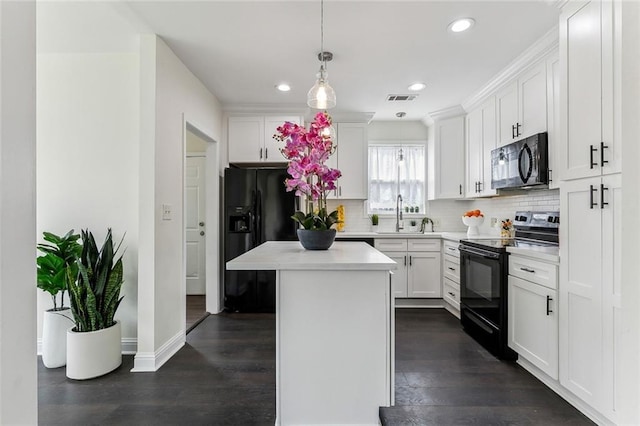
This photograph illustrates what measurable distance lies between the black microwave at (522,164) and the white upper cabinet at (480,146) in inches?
10.4

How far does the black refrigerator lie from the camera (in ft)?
12.4

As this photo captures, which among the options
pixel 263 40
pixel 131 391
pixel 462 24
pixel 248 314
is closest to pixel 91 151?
pixel 263 40

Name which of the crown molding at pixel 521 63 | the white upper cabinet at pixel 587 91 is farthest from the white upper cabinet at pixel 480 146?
the white upper cabinet at pixel 587 91

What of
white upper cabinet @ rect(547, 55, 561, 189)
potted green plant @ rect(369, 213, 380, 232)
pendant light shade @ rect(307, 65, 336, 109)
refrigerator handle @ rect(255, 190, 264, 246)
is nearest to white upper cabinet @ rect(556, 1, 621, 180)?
white upper cabinet @ rect(547, 55, 561, 189)

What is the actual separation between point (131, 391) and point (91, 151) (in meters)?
1.93

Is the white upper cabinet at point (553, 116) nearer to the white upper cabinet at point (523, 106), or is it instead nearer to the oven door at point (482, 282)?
the white upper cabinet at point (523, 106)

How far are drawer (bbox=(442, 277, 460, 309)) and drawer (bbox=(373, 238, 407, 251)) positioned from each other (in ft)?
2.12

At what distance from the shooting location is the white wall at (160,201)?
2375 millimetres

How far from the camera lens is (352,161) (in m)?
4.33

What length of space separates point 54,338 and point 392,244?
3405mm

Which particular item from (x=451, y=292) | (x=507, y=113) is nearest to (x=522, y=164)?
(x=507, y=113)

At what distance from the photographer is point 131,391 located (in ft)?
6.84

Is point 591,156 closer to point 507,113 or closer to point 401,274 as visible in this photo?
point 507,113

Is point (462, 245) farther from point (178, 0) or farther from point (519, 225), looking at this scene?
point (178, 0)
